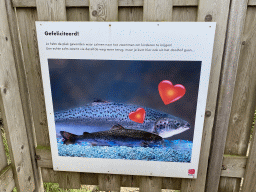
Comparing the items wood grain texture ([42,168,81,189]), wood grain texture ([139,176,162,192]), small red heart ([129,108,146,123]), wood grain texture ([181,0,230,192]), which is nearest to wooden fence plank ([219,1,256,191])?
wood grain texture ([181,0,230,192])

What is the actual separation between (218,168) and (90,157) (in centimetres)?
120

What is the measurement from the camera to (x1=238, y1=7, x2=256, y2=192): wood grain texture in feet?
4.31

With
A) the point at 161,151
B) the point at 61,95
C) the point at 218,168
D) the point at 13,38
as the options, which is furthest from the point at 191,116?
the point at 13,38

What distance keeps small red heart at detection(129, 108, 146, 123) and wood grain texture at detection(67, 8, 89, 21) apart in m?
0.84

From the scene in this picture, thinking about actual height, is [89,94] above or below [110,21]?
below

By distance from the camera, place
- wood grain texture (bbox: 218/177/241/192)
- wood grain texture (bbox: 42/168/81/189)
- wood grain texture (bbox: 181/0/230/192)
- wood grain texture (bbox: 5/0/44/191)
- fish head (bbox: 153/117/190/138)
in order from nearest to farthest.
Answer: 1. wood grain texture (bbox: 181/0/230/192)
2. wood grain texture (bbox: 5/0/44/191)
3. fish head (bbox: 153/117/190/138)
4. wood grain texture (bbox: 218/177/241/192)
5. wood grain texture (bbox: 42/168/81/189)

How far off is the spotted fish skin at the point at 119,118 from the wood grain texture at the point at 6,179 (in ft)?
1.81

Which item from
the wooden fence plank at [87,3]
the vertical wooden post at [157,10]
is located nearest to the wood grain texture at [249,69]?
the wooden fence plank at [87,3]

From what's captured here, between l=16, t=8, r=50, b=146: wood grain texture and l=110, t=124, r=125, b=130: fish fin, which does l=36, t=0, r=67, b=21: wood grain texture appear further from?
l=110, t=124, r=125, b=130: fish fin

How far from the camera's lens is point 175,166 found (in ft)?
5.25

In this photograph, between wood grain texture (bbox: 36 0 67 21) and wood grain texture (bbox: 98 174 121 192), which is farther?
wood grain texture (bbox: 98 174 121 192)

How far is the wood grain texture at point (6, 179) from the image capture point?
1399mm

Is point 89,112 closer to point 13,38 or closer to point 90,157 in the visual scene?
point 90,157

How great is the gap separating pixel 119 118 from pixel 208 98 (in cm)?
76
